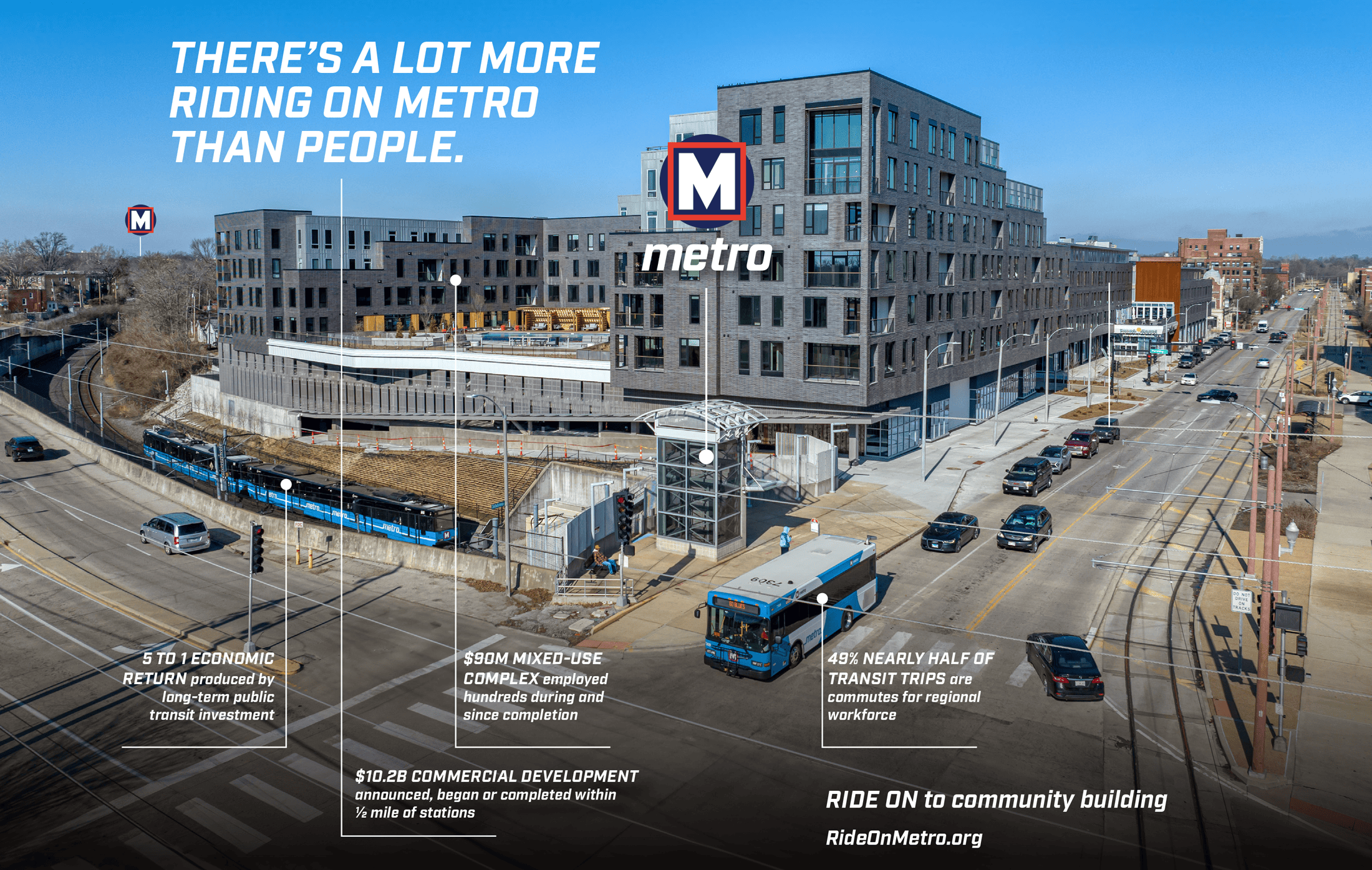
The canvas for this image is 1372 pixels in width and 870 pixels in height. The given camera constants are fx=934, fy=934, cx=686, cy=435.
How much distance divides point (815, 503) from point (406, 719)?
27101 millimetres

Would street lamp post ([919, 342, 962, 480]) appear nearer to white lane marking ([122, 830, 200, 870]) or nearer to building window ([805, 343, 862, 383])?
building window ([805, 343, 862, 383])

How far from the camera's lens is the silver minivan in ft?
141

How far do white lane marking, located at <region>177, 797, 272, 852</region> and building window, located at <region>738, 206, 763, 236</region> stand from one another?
4258 cm

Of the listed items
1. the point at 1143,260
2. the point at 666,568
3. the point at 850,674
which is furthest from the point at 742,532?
the point at 1143,260

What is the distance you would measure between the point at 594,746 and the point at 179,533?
96.4ft

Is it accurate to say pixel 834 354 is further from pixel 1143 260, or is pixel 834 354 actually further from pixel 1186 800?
pixel 1143 260

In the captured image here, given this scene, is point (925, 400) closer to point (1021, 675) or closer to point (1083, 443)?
point (1083, 443)

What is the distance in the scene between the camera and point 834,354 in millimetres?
53844

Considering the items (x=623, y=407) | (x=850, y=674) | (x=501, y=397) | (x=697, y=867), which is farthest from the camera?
(x=501, y=397)

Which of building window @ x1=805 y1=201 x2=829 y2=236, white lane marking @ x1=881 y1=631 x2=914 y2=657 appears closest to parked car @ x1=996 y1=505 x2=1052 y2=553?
white lane marking @ x1=881 y1=631 x2=914 y2=657

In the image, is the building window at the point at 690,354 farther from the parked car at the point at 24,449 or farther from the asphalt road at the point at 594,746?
the parked car at the point at 24,449

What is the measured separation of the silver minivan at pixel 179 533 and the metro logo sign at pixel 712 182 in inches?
1177

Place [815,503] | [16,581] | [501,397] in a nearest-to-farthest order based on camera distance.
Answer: [16,581]
[815,503]
[501,397]

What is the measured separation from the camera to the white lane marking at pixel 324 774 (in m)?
20.8
